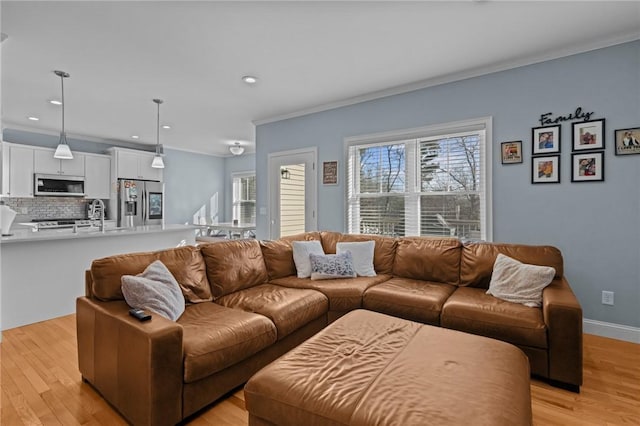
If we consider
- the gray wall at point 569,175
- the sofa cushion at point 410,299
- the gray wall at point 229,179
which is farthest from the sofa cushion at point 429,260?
the gray wall at point 229,179

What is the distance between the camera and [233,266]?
111 inches

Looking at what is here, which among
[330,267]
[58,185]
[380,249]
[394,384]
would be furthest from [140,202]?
[394,384]

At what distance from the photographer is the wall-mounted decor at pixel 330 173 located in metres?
4.53

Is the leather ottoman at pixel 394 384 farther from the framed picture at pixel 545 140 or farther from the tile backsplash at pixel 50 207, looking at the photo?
the tile backsplash at pixel 50 207

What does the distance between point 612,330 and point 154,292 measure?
3.81 m

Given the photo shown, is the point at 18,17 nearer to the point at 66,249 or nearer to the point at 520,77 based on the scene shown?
the point at 66,249

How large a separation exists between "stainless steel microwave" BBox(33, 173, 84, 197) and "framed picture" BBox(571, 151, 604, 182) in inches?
295

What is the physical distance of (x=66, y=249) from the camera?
11.6ft

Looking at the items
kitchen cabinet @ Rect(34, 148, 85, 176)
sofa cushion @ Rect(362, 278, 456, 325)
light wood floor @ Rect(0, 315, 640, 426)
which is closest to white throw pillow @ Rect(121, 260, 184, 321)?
light wood floor @ Rect(0, 315, 640, 426)

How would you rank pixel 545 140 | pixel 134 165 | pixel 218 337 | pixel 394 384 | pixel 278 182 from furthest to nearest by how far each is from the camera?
pixel 134 165 < pixel 278 182 < pixel 545 140 < pixel 218 337 < pixel 394 384

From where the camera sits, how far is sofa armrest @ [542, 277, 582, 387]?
2045 millimetres

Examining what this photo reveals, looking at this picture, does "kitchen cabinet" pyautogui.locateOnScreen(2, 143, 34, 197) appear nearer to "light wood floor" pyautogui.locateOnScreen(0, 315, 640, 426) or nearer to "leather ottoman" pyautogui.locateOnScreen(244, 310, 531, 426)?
"light wood floor" pyautogui.locateOnScreen(0, 315, 640, 426)

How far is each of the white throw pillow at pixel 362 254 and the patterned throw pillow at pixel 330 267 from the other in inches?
3.8

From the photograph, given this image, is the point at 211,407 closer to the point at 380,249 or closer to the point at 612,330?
the point at 380,249
